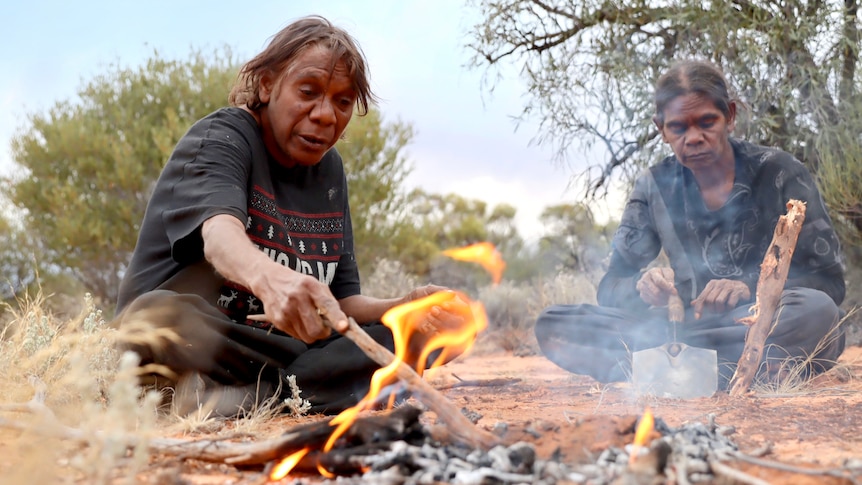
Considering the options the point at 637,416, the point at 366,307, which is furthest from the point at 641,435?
the point at 366,307

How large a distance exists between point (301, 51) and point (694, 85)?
2308 millimetres

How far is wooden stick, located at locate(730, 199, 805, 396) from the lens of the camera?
3.62 metres

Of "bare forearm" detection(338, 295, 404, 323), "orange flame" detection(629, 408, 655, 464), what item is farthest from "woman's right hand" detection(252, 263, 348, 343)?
"bare forearm" detection(338, 295, 404, 323)

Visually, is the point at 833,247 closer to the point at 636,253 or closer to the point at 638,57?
the point at 636,253

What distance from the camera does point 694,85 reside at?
420 centimetres

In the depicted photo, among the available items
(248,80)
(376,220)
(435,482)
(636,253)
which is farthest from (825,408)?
(376,220)

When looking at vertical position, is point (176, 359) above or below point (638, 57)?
below

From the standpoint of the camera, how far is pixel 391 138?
12.6 m

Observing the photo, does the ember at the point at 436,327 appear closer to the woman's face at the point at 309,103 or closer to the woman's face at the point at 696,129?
the woman's face at the point at 309,103

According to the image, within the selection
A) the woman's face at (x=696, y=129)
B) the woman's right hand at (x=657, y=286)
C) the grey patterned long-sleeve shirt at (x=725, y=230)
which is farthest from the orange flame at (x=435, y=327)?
the woman's face at (x=696, y=129)

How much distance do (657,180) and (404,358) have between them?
7.21 ft

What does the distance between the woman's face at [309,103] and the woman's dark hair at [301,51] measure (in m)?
0.03

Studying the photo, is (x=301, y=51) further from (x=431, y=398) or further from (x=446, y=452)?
(x=446, y=452)

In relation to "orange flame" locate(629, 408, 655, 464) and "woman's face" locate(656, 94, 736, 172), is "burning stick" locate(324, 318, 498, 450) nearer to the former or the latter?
"orange flame" locate(629, 408, 655, 464)
